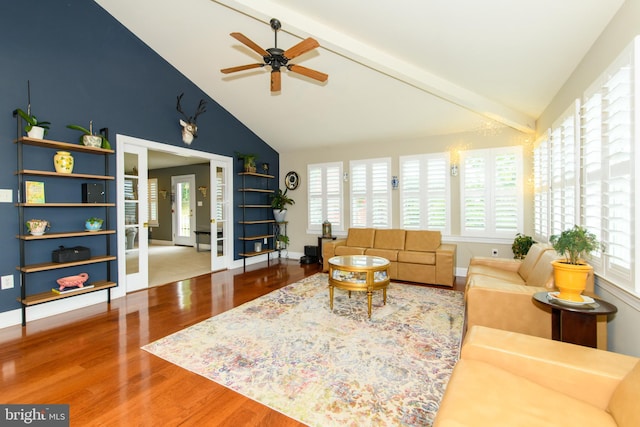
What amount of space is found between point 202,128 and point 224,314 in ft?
11.5

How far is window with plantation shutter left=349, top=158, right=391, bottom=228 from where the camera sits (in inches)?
236

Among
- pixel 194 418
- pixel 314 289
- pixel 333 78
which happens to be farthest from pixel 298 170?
pixel 194 418

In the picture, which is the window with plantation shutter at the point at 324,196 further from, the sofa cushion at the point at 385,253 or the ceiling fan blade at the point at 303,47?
the ceiling fan blade at the point at 303,47

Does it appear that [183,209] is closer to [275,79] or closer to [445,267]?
[275,79]

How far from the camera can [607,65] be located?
88.0 inches

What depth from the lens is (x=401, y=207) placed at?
581 centimetres

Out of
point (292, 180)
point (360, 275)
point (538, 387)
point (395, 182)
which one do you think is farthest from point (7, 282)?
point (395, 182)

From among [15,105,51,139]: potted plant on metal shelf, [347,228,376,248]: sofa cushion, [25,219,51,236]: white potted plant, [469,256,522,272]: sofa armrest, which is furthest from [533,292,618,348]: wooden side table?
[15,105,51,139]: potted plant on metal shelf

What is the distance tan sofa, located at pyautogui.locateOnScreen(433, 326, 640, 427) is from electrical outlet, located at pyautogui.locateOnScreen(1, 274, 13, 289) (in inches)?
171

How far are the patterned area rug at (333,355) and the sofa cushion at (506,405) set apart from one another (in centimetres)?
62

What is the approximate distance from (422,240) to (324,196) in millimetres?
2410

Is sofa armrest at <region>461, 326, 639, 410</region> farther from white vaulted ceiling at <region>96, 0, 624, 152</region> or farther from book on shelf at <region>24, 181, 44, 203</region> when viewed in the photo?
book on shelf at <region>24, 181, 44, 203</region>

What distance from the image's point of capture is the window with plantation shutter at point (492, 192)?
16.1ft

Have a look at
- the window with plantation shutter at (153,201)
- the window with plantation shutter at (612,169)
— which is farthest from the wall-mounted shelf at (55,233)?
the window with plantation shutter at (153,201)
